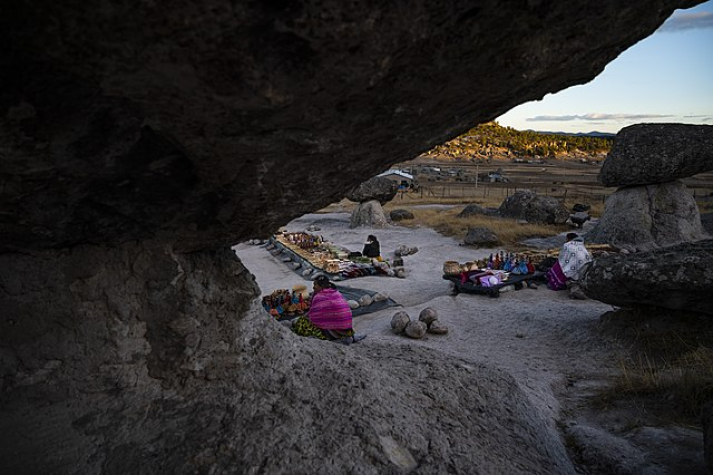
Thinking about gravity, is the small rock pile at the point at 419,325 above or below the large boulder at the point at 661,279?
below

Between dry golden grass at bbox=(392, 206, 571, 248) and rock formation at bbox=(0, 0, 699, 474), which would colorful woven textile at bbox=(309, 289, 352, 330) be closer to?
rock formation at bbox=(0, 0, 699, 474)

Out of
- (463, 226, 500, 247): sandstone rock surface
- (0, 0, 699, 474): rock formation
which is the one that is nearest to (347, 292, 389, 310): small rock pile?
(0, 0, 699, 474): rock formation

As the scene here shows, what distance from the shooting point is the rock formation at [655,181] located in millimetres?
9078

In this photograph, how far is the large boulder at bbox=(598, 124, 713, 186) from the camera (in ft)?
29.5

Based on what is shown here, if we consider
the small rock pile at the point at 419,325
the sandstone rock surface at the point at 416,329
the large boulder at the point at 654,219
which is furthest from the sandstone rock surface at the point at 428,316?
the large boulder at the point at 654,219

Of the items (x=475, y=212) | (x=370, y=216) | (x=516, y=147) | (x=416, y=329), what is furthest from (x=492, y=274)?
(x=516, y=147)

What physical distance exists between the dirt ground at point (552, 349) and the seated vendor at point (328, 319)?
348mm

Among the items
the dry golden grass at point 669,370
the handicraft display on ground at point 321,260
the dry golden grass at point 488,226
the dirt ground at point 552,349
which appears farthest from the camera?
the dry golden grass at point 488,226

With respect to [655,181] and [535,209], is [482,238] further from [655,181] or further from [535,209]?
[655,181]

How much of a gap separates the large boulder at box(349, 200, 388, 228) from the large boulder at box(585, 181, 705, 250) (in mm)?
7214

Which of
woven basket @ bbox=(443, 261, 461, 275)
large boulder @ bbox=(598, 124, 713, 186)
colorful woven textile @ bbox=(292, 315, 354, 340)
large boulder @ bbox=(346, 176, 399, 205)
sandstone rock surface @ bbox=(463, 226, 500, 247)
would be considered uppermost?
large boulder @ bbox=(598, 124, 713, 186)

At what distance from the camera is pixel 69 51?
115 centimetres

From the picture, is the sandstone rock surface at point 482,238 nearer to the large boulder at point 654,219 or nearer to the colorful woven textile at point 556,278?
the large boulder at point 654,219

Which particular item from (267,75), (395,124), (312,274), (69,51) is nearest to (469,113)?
(395,124)
